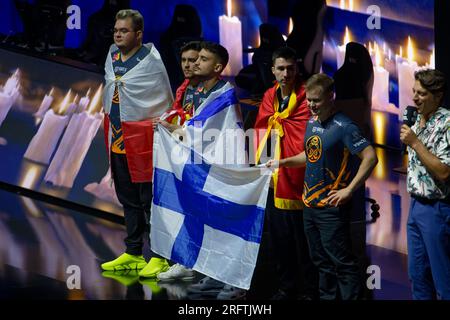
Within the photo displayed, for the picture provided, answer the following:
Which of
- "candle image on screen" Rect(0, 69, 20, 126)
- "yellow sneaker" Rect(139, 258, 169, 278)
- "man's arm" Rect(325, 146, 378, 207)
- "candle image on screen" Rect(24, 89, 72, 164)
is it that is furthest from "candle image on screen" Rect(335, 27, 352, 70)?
"candle image on screen" Rect(0, 69, 20, 126)

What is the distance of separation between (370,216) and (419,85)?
2.35 metres

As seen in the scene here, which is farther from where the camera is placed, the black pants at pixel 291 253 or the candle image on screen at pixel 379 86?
the candle image on screen at pixel 379 86

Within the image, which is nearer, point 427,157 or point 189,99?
point 427,157

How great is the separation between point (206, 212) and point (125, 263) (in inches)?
36.6

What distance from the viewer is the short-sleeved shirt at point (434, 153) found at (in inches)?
201

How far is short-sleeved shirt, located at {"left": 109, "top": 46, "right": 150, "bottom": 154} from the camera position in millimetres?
6625

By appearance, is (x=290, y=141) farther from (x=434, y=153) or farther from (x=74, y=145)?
(x=74, y=145)

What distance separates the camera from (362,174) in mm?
5414

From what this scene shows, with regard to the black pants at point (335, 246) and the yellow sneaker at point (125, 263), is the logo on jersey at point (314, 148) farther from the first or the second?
the yellow sneaker at point (125, 263)

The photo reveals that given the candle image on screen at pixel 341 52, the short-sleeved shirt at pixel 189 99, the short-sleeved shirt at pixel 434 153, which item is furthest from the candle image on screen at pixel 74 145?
the short-sleeved shirt at pixel 434 153

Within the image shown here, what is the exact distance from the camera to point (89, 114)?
8344mm

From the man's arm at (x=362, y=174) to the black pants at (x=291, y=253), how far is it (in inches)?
18.5

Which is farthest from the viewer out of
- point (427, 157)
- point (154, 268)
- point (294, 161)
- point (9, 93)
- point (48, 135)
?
point (9, 93)

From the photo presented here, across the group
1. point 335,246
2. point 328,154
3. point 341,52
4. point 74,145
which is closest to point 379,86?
point 341,52
